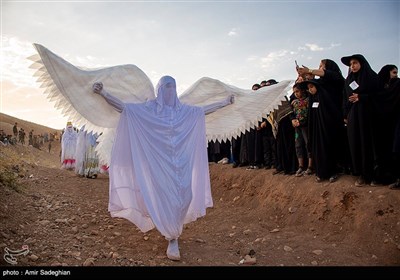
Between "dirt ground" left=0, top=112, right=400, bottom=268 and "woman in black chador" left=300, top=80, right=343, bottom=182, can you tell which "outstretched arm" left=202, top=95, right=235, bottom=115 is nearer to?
"woman in black chador" left=300, top=80, right=343, bottom=182

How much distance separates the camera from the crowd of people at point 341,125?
4449mm

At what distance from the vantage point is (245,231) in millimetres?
4766

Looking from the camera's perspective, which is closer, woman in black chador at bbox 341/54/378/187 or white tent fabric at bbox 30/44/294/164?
white tent fabric at bbox 30/44/294/164

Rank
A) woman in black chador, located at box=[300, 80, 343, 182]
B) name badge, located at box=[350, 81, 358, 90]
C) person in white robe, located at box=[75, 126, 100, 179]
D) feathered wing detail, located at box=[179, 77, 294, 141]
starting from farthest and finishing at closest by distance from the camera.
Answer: person in white robe, located at box=[75, 126, 100, 179] < woman in black chador, located at box=[300, 80, 343, 182] < feathered wing detail, located at box=[179, 77, 294, 141] < name badge, located at box=[350, 81, 358, 90]

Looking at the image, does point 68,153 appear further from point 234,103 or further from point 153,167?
point 153,167

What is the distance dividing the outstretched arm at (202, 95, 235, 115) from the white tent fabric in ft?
0.15

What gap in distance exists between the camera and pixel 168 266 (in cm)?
323

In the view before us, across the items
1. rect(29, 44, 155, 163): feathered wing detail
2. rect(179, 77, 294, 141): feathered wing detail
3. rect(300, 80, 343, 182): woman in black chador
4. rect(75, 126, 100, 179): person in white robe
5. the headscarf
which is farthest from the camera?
rect(75, 126, 100, 179): person in white robe

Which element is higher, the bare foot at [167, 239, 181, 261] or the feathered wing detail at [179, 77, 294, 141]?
the feathered wing detail at [179, 77, 294, 141]

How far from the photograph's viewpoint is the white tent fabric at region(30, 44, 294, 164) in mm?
3723

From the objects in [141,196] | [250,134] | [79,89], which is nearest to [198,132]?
[141,196]

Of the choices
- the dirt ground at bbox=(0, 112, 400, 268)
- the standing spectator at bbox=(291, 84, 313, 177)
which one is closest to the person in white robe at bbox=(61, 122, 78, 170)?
the dirt ground at bbox=(0, 112, 400, 268)

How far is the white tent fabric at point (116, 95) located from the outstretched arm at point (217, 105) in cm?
4

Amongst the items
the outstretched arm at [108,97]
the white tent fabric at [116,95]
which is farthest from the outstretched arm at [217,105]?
the outstretched arm at [108,97]
